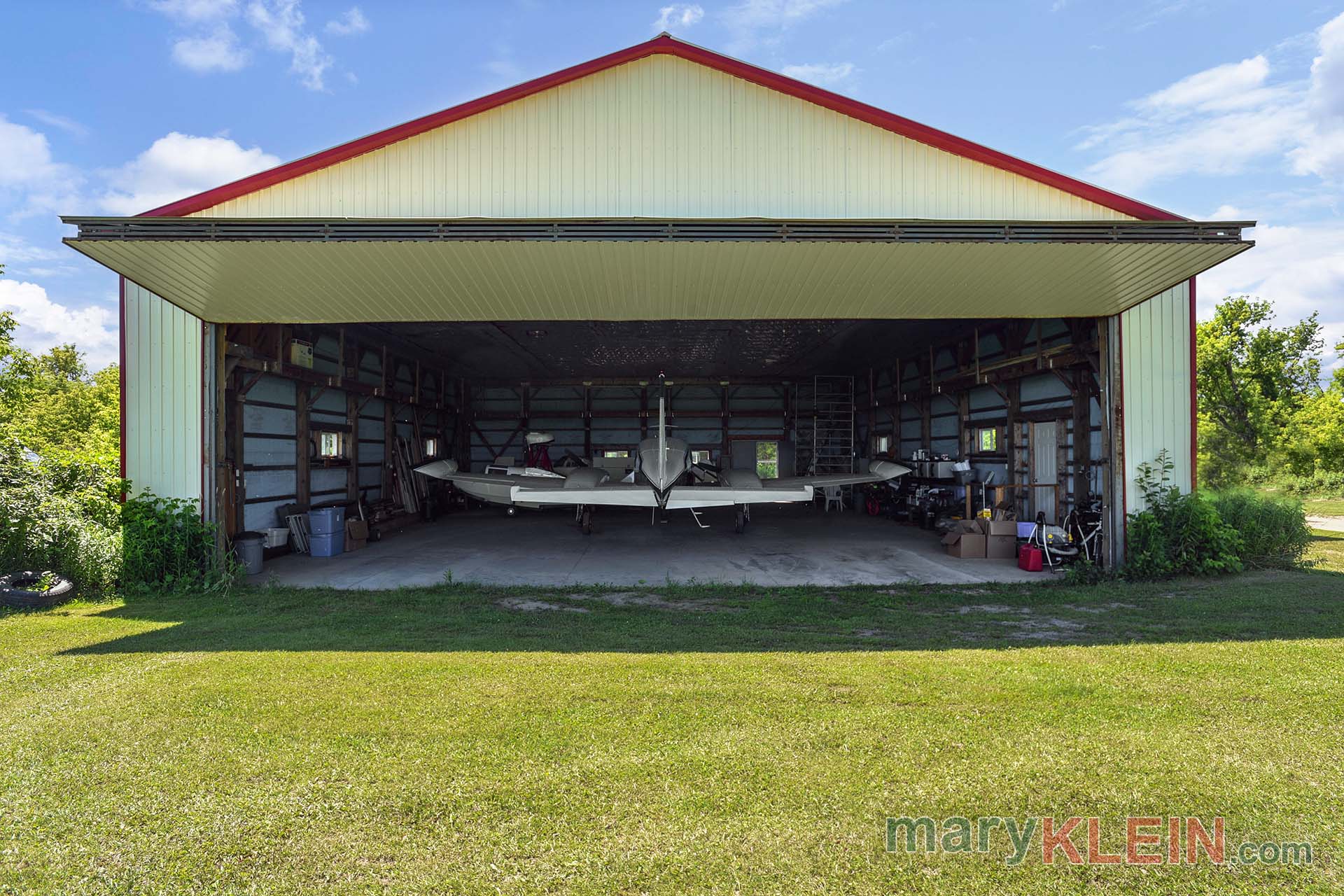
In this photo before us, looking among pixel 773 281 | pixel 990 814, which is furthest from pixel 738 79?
pixel 990 814

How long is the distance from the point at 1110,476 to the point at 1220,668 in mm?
5031

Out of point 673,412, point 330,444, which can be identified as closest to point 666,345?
point 673,412

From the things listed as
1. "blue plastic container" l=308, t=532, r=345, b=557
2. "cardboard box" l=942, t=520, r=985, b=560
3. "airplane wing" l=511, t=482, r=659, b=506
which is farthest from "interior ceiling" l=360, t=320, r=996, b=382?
"blue plastic container" l=308, t=532, r=345, b=557

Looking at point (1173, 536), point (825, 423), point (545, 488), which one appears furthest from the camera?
point (825, 423)

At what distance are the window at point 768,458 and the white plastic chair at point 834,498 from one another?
102 inches

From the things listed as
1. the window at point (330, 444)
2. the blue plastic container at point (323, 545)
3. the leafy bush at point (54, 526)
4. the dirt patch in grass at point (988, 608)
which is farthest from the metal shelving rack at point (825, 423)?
the leafy bush at point (54, 526)

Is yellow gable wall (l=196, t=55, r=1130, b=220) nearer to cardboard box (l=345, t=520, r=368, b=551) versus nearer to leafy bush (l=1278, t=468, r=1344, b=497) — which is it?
cardboard box (l=345, t=520, r=368, b=551)

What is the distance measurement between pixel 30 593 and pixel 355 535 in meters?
5.58

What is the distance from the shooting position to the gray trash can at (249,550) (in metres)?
9.71

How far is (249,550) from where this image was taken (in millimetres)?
9781

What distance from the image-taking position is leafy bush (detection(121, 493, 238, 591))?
26.9 feet

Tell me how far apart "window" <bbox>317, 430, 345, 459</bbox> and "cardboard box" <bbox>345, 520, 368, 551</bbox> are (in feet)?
6.10

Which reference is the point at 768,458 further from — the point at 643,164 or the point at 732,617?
the point at 732,617

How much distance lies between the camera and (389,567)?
1021 cm
